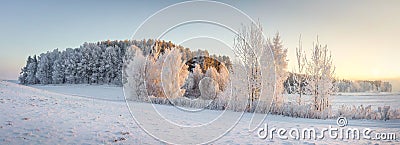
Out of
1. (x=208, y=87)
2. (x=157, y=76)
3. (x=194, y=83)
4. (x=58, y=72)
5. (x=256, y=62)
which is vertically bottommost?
(x=208, y=87)

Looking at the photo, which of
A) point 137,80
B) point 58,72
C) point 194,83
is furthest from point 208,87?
point 58,72

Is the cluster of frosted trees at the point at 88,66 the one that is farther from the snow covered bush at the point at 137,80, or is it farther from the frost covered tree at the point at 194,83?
the snow covered bush at the point at 137,80

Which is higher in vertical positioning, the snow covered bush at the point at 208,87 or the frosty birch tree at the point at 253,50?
the frosty birch tree at the point at 253,50

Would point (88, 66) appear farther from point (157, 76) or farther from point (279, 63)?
point (279, 63)

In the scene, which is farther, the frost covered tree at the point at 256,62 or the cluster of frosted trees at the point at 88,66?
the cluster of frosted trees at the point at 88,66

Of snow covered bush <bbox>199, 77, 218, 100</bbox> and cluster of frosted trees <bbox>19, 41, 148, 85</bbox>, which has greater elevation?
cluster of frosted trees <bbox>19, 41, 148, 85</bbox>

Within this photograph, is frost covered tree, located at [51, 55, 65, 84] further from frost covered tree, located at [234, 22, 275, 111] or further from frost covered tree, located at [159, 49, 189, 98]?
frost covered tree, located at [234, 22, 275, 111]

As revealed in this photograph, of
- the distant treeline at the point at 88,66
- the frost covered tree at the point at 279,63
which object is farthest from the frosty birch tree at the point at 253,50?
Answer: the distant treeline at the point at 88,66

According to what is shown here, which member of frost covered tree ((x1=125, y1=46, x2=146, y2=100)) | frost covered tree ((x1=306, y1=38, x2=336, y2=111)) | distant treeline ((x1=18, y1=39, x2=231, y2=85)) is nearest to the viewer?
frost covered tree ((x1=306, y1=38, x2=336, y2=111))

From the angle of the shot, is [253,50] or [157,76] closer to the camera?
[253,50]

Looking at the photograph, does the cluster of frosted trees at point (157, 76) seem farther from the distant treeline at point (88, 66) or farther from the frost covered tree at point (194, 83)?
the distant treeline at point (88, 66)

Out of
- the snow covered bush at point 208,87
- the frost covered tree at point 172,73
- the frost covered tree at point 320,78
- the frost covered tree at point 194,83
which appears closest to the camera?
the frost covered tree at point 320,78

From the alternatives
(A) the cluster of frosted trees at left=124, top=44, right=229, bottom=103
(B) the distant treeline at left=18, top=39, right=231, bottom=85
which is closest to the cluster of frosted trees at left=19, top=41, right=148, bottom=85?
(B) the distant treeline at left=18, top=39, right=231, bottom=85

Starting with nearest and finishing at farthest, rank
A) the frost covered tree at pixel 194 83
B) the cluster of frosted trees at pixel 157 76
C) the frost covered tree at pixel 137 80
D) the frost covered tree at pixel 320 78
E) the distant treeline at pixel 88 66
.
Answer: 1. the frost covered tree at pixel 320 78
2. the cluster of frosted trees at pixel 157 76
3. the frost covered tree at pixel 137 80
4. the frost covered tree at pixel 194 83
5. the distant treeline at pixel 88 66
